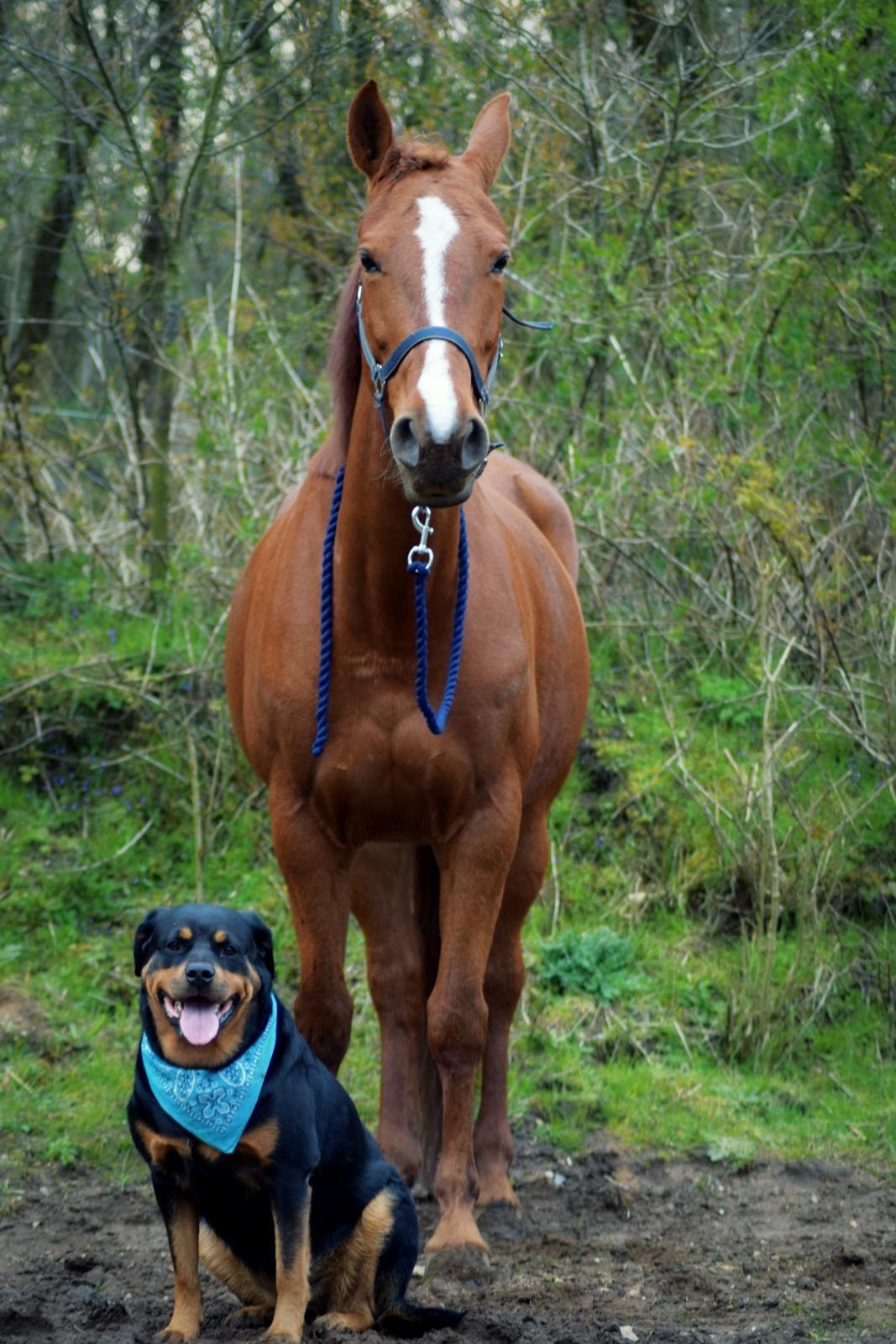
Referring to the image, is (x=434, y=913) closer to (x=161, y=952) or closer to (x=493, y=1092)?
(x=493, y=1092)

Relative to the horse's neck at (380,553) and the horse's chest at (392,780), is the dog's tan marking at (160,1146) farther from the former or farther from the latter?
the horse's neck at (380,553)

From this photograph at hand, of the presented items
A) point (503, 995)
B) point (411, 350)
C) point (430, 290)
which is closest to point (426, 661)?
point (411, 350)

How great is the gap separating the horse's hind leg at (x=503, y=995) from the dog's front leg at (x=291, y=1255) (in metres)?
1.66

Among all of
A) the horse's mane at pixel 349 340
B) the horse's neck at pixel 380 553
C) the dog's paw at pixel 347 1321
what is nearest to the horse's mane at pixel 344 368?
the horse's mane at pixel 349 340

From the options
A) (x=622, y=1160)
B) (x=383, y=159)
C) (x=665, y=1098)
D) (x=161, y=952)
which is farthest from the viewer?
(x=665, y=1098)

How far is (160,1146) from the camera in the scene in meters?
3.48

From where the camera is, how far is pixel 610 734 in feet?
26.3

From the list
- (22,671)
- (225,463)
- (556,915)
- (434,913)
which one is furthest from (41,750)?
(434,913)

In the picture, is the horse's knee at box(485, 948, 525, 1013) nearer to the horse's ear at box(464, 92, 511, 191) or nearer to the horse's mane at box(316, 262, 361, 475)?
the horse's mane at box(316, 262, 361, 475)

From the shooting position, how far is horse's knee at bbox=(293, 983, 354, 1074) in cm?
445

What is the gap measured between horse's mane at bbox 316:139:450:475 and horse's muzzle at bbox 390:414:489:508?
87 centimetres

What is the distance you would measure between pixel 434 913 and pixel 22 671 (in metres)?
3.67

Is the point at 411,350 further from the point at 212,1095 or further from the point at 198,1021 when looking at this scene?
the point at 212,1095

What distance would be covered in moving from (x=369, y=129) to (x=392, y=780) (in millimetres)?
1754
